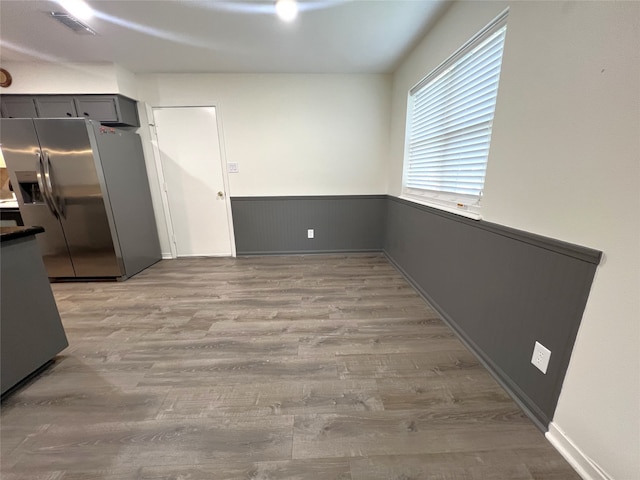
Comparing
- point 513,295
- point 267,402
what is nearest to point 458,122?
point 513,295

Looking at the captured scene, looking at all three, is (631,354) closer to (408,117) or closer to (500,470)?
(500,470)

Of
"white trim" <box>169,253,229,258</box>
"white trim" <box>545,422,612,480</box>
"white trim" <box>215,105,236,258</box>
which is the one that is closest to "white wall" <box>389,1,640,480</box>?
"white trim" <box>545,422,612,480</box>

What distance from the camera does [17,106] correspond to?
3.03 m

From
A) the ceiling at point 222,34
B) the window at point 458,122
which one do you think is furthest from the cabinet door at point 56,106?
the window at point 458,122

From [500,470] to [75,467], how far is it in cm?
189

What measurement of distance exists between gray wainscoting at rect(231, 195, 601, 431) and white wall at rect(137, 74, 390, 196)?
3.02ft

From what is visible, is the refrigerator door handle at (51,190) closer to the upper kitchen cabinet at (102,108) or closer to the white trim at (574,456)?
the upper kitchen cabinet at (102,108)

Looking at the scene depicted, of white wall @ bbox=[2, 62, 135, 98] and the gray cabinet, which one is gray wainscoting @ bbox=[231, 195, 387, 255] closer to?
white wall @ bbox=[2, 62, 135, 98]

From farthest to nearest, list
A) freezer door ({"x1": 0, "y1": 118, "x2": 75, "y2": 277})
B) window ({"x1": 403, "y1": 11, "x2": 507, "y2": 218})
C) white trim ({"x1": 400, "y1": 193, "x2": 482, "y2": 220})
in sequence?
freezer door ({"x1": 0, "y1": 118, "x2": 75, "y2": 277})
white trim ({"x1": 400, "y1": 193, "x2": 482, "y2": 220})
window ({"x1": 403, "y1": 11, "x2": 507, "y2": 218})

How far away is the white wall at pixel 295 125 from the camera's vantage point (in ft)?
11.1

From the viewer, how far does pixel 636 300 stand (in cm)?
89

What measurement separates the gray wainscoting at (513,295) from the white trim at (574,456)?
0.05 m

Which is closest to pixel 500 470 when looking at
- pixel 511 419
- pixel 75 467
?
pixel 511 419

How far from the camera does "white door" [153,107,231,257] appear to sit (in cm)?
348
